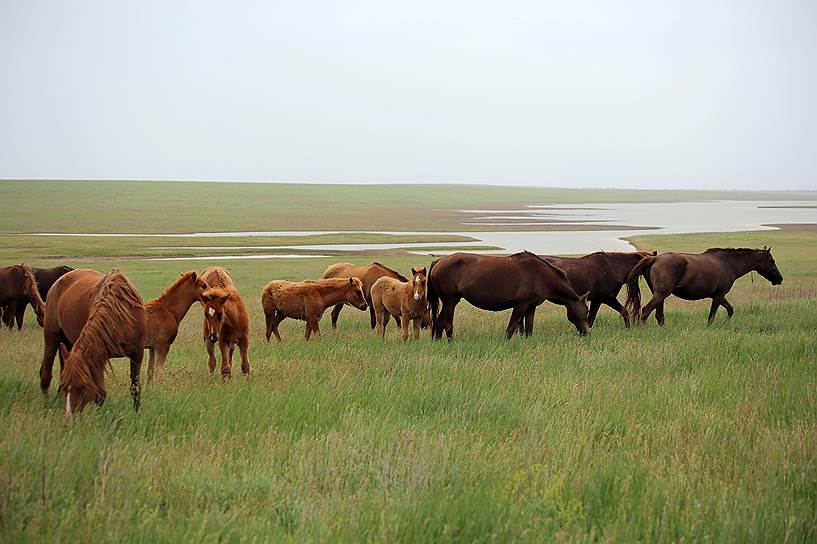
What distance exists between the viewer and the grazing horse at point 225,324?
9.71 meters

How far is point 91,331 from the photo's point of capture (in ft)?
24.6

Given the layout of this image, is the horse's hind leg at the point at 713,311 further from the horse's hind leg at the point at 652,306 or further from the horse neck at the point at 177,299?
the horse neck at the point at 177,299

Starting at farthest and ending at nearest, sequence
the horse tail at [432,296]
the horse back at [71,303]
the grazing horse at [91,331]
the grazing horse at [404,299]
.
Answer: the horse tail at [432,296], the grazing horse at [404,299], the horse back at [71,303], the grazing horse at [91,331]

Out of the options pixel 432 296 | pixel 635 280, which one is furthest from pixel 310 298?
pixel 635 280

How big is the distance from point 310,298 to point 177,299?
4602mm

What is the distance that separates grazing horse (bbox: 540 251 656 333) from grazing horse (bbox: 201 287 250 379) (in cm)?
814

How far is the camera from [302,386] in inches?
365

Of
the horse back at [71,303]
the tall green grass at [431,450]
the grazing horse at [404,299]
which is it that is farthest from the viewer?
the grazing horse at [404,299]

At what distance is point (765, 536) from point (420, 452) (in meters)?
2.69

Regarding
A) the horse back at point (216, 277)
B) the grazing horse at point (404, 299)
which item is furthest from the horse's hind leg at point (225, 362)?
the grazing horse at point (404, 299)

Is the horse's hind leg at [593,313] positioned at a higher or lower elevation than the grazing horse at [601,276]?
lower

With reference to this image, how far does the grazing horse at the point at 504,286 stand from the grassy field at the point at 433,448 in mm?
1731

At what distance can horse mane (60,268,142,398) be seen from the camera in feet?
23.4

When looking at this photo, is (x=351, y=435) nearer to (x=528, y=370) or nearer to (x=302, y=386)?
(x=302, y=386)
